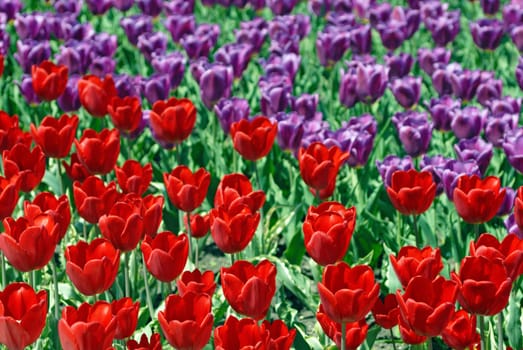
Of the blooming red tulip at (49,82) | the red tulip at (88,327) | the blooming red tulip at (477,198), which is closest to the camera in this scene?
the red tulip at (88,327)

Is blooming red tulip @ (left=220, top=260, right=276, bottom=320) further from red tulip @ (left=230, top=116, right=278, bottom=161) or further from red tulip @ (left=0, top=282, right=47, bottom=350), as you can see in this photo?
red tulip @ (left=230, top=116, right=278, bottom=161)

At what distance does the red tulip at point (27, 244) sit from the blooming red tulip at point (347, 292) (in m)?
0.82

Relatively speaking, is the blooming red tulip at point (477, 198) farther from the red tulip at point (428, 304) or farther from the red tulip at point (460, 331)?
the red tulip at point (428, 304)

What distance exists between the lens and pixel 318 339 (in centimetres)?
336

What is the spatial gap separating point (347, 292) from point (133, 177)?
1.25m

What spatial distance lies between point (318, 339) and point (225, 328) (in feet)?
3.15

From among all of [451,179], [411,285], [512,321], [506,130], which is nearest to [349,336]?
[411,285]

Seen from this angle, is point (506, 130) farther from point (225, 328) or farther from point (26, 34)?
point (26, 34)

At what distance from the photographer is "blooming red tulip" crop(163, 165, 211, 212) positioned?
3.46 meters

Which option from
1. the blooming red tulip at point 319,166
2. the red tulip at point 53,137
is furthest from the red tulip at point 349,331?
the red tulip at point 53,137

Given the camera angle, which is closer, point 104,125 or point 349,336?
point 349,336

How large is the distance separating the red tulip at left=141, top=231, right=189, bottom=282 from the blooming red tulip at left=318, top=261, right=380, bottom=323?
1.62 feet

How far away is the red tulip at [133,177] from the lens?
3582 mm

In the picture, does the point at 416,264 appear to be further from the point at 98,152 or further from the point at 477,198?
the point at 98,152
